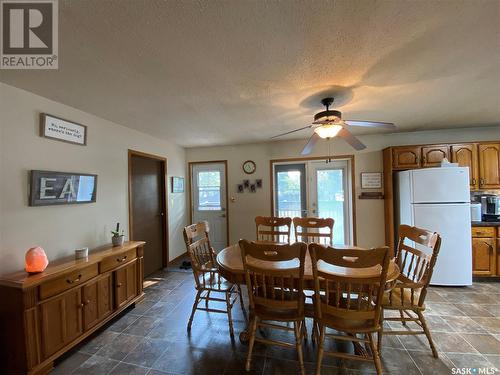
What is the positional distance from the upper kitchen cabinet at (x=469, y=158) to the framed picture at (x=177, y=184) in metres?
4.64

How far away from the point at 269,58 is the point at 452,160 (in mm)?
3458

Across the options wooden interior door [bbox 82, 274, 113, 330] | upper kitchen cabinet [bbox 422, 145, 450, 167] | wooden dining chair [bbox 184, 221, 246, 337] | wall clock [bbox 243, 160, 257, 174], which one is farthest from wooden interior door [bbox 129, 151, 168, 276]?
upper kitchen cabinet [bbox 422, 145, 450, 167]

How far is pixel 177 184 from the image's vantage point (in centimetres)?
434

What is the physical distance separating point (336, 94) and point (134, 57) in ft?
5.83

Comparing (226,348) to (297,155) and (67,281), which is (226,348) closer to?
(67,281)

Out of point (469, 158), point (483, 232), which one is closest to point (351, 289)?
point (483, 232)

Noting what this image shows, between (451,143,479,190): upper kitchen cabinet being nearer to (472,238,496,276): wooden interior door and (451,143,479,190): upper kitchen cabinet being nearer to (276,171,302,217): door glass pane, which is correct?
(472,238,496,276): wooden interior door

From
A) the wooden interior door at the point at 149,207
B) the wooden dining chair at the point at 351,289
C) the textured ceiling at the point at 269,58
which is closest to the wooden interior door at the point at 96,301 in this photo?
the wooden interior door at the point at 149,207

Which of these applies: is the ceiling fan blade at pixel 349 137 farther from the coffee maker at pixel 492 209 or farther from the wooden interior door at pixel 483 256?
the coffee maker at pixel 492 209

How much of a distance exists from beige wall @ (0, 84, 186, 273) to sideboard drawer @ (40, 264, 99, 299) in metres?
0.44

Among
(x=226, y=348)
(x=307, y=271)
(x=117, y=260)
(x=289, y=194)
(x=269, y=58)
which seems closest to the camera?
(x=269, y=58)

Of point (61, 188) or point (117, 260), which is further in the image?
point (117, 260)

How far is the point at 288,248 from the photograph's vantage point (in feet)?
4.90

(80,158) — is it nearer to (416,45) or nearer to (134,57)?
(134,57)
